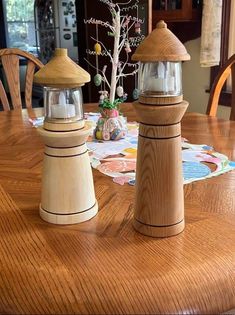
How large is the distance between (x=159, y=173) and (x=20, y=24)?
7728 millimetres

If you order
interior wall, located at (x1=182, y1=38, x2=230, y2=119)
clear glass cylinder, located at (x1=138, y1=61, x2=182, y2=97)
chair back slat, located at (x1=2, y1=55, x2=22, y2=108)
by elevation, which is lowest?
interior wall, located at (x1=182, y1=38, x2=230, y2=119)

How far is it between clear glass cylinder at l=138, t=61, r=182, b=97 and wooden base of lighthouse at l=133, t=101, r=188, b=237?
0.02 metres

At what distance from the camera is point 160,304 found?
48 cm

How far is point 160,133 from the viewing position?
1.95ft

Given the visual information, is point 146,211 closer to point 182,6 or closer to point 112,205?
point 112,205

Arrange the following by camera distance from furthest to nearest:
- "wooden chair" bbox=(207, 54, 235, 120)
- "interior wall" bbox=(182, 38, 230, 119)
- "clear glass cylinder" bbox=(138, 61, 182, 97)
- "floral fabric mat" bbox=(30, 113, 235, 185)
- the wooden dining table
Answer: "interior wall" bbox=(182, 38, 230, 119), "wooden chair" bbox=(207, 54, 235, 120), "floral fabric mat" bbox=(30, 113, 235, 185), "clear glass cylinder" bbox=(138, 61, 182, 97), the wooden dining table

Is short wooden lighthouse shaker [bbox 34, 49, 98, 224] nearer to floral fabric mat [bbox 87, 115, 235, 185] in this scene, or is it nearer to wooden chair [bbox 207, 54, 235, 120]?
floral fabric mat [bbox 87, 115, 235, 185]

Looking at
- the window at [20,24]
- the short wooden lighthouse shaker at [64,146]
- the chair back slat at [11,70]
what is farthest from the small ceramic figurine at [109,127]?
the window at [20,24]

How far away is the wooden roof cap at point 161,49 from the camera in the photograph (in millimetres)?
560

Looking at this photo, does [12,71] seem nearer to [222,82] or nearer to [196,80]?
[222,82]

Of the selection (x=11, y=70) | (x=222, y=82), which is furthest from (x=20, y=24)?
(x=222, y=82)

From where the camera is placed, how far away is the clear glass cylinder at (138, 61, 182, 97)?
23.0 inches

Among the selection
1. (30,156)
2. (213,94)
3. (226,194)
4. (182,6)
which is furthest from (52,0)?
(226,194)

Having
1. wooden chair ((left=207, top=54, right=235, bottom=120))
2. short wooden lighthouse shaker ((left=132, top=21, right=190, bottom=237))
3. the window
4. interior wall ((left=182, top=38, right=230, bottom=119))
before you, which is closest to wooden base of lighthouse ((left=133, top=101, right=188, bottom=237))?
Result: short wooden lighthouse shaker ((left=132, top=21, right=190, bottom=237))
